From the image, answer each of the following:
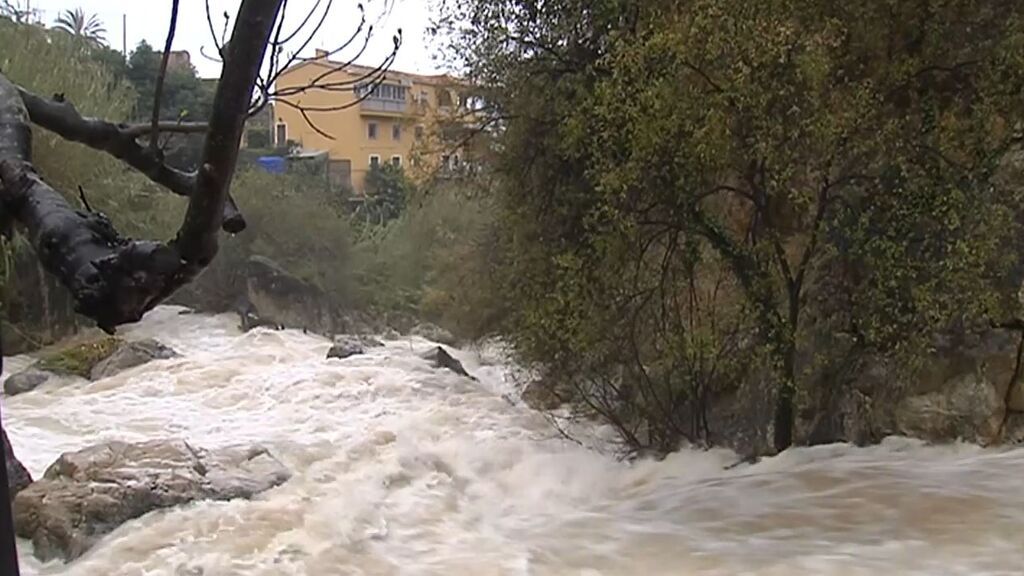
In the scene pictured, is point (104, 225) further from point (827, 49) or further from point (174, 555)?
point (827, 49)

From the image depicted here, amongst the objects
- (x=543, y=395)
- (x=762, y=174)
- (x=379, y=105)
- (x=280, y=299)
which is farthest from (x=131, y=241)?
(x=379, y=105)

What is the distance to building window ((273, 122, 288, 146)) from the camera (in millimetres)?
13948

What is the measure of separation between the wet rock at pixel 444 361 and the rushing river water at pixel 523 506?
172 centimetres

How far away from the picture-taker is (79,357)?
420 inches

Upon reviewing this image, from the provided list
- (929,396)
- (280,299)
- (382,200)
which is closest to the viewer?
(929,396)

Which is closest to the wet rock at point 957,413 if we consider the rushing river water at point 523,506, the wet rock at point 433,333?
the rushing river water at point 523,506

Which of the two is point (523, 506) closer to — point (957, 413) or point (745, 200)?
point (745, 200)

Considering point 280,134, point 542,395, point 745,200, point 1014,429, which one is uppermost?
point 280,134

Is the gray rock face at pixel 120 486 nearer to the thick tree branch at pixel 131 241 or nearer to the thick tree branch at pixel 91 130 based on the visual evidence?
the thick tree branch at pixel 91 130

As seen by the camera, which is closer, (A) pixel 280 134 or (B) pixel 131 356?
(B) pixel 131 356

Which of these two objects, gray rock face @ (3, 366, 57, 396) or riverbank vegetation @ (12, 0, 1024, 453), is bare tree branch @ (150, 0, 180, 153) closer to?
riverbank vegetation @ (12, 0, 1024, 453)

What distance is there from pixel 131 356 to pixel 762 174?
25.7ft

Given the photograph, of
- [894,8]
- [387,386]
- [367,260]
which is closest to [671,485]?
[894,8]

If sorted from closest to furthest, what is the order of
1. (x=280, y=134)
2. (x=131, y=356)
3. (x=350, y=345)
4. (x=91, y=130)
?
1. (x=91, y=130)
2. (x=131, y=356)
3. (x=350, y=345)
4. (x=280, y=134)
